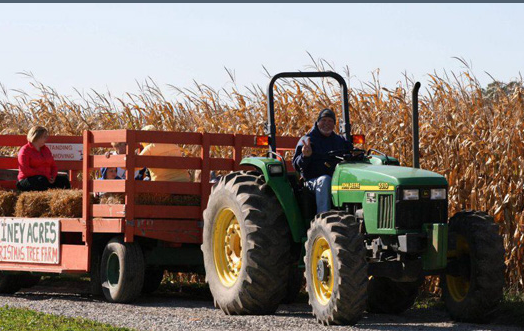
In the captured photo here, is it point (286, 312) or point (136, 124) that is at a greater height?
point (136, 124)

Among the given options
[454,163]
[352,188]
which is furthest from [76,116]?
[352,188]

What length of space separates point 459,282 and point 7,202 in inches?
232

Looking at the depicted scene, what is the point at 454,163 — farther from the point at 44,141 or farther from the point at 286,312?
the point at 44,141

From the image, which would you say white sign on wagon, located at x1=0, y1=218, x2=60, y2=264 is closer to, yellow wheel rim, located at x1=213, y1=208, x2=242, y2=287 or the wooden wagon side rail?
the wooden wagon side rail

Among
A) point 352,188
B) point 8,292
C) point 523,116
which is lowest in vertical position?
point 8,292

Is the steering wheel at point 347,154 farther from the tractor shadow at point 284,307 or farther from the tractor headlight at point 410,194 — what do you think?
the tractor shadow at point 284,307

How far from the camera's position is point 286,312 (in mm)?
10242

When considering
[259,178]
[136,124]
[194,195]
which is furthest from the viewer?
[136,124]

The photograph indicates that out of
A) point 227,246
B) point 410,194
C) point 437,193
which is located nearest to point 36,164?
point 227,246

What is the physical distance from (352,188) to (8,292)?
17.9 feet

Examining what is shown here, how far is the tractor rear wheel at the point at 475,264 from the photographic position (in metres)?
8.88

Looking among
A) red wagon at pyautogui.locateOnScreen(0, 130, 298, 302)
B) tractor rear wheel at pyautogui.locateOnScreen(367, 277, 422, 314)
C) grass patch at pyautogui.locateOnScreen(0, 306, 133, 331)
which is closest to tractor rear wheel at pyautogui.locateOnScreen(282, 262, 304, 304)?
red wagon at pyautogui.locateOnScreen(0, 130, 298, 302)

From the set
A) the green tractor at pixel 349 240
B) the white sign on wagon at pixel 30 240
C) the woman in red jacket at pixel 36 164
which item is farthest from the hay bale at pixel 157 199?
the woman in red jacket at pixel 36 164

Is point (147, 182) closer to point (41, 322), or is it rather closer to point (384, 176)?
point (41, 322)
